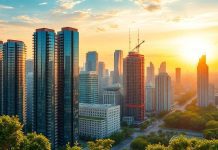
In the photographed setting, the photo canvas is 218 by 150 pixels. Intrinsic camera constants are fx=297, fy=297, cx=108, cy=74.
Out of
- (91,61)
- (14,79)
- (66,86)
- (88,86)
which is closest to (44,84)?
(66,86)

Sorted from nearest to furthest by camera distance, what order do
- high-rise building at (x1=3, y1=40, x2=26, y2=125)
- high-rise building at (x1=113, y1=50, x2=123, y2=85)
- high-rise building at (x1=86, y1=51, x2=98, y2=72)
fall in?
high-rise building at (x1=3, y1=40, x2=26, y2=125), high-rise building at (x1=86, y1=51, x2=98, y2=72), high-rise building at (x1=113, y1=50, x2=123, y2=85)

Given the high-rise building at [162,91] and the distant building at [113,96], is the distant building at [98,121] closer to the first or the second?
the distant building at [113,96]

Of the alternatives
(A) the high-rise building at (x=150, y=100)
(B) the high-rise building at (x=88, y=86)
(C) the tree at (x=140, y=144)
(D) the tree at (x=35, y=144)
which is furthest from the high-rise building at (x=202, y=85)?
(D) the tree at (x=35, y=144)

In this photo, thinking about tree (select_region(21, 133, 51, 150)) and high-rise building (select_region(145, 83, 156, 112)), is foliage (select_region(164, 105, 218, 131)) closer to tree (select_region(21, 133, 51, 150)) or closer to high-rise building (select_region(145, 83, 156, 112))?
high-rise building (select_region(145, 83, 156, 112))

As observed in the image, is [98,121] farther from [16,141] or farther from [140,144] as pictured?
[16,141]

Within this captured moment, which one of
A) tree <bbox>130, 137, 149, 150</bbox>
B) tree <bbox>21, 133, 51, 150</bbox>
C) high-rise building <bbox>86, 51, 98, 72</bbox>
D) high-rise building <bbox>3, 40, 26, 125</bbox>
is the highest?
high-rise building <bbox>86, 51, 98, 72</bbox>

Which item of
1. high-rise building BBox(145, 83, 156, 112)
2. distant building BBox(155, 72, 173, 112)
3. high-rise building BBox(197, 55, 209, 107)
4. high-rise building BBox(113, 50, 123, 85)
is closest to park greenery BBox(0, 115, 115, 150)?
distant building BBox(155, 72, 173, 112)
